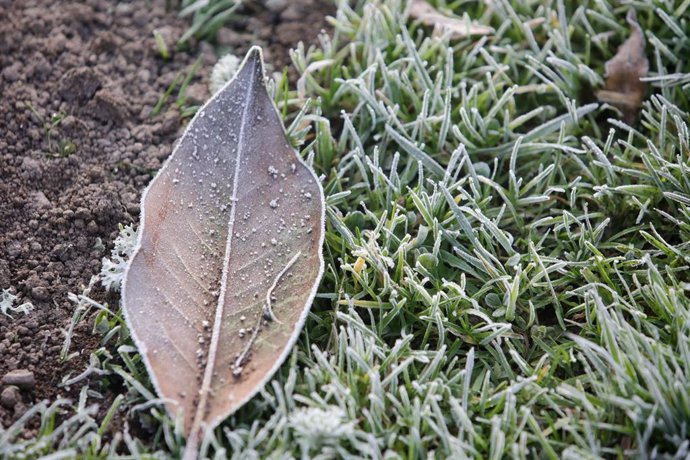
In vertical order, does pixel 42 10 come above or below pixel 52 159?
above

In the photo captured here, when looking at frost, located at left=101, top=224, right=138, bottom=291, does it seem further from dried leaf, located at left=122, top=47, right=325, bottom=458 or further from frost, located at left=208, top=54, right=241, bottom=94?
frost, located at left=208, top=54, right=241, bottom=94

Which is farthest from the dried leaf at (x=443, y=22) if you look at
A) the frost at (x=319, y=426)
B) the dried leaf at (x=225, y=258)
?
the frost at (x=319, y=426)

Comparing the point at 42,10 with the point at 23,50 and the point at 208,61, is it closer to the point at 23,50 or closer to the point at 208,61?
the point at 23,50

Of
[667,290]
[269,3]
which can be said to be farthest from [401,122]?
[667,290]

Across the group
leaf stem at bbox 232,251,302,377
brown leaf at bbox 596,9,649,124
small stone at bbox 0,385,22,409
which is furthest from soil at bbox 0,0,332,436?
brown leaf at bbox 596,9,649,124

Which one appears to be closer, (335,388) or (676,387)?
(676,387)
